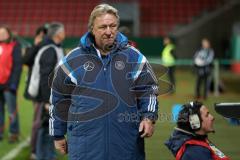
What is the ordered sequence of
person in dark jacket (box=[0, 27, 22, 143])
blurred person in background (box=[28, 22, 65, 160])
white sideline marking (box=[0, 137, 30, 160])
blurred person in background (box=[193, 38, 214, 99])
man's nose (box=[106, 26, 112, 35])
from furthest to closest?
1. blurred person in background (box=[193, 38, 214, 99])
2. person in dark jacket (box=[0, 27, 22, 143])
3. white sideline marking (box=[0, 137, 30, 160])
4. blurred person in background (box=[28, 22, 65, 160])
5. man's nose (box=[106, 26, 112, 35])

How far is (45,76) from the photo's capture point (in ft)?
20.4

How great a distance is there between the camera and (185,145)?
3.86 metres

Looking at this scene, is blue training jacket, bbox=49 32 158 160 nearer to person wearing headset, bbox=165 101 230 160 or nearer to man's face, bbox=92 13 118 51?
man's face, bbox=92 13 118 51

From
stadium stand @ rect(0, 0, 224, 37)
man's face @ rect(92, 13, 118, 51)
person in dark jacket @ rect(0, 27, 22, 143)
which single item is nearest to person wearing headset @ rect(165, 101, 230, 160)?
man's face @ rect(92, 13, 118, 51)

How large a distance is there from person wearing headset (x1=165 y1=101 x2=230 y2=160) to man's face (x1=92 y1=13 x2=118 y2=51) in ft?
2.41

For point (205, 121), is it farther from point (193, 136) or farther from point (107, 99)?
point (107, 99)

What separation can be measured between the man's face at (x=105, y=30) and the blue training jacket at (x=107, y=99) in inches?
2.2

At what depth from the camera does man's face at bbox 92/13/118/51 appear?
3619mm

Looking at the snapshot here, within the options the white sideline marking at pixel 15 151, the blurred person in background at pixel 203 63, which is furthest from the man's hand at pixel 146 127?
the blurred person in background at pixel 203 63

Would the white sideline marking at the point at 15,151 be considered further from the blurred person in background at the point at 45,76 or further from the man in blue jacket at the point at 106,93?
the man in blue jacket at the point at 106,93

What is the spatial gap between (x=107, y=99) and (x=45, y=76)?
105 inches

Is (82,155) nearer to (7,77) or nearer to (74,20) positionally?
(7,77)

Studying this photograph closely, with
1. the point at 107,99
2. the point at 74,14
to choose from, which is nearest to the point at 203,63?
the point at 74,14

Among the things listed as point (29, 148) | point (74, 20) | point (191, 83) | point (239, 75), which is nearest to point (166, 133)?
point (29, 148)
